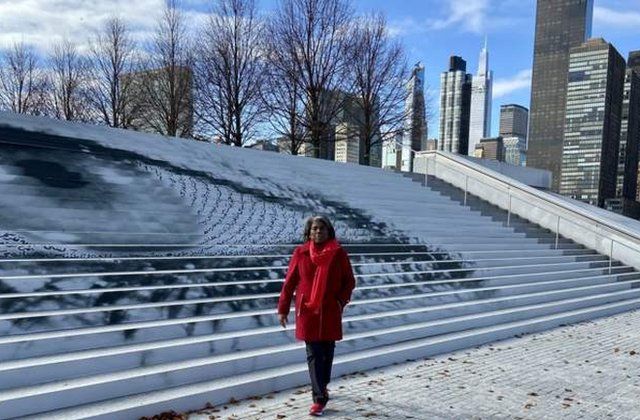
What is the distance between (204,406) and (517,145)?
101 meters

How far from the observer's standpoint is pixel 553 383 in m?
6.37

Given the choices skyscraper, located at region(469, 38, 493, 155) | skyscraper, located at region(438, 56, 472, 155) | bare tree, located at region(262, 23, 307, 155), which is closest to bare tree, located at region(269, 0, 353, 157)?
bare tree, located at region(262, 23, 307, 155)

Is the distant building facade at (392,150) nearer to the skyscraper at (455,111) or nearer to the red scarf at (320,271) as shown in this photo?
the skyscraper at (455,111)

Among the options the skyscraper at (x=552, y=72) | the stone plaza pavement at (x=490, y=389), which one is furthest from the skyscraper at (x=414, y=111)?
the skyscraper at (x=552, y=72)

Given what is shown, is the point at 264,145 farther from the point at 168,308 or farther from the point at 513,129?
the point at 513,129

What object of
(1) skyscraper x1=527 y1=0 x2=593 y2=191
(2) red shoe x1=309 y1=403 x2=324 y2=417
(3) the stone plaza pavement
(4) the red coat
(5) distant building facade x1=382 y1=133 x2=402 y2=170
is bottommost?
(3) the stone plaza pavement

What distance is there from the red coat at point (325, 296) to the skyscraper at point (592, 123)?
72.8 metres

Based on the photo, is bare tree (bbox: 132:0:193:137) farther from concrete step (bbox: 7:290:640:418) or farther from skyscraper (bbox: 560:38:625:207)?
skyscraper (bbox: 560:38:625:207)

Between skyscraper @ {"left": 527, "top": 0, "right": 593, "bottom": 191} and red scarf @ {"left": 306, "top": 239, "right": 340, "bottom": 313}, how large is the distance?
8317 centimetres

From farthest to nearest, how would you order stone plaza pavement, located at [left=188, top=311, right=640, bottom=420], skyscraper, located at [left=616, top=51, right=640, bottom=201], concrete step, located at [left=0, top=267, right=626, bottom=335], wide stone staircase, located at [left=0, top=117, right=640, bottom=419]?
skyscraper, located at [left=616, top=51, right=640, bottom=201], concrete step, located at [left=0, top=267, right=626, bottom=335], stone plaza pavement, located at [left=188, top=311, right=640, bottom=420], wide stone staircase, located at [left=0, top=117, right=640, bottom=419]

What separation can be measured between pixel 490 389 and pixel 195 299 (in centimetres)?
349

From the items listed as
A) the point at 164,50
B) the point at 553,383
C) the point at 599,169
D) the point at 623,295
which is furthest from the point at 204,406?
the point at 599,169

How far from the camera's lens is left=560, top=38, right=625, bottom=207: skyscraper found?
71375 millimetres

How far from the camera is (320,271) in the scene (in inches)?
193
